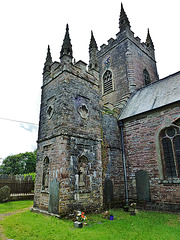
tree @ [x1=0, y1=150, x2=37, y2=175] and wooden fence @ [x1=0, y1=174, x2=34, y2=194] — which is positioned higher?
tree @ [x1=0, y1=150, x2=37, y2=175]

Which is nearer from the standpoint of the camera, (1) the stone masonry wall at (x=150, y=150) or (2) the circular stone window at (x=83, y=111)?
(1) the stone masonry wall at (x=150, y=150)

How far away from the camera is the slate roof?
10.6 meters

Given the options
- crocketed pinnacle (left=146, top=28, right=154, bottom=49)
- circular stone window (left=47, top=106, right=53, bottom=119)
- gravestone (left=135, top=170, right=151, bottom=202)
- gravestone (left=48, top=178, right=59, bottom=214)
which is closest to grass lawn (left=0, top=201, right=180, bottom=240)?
gravestone (left=48, top=178, right=59, bottom=214)

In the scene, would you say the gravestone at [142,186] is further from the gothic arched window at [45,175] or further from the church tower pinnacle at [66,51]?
the church tower pinnacle at [66,51]

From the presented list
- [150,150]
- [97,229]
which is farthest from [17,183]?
[150,150]

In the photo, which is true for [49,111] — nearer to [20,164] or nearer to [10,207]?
[10,207]

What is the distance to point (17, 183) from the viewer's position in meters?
15.3

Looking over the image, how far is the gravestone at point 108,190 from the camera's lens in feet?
33.3

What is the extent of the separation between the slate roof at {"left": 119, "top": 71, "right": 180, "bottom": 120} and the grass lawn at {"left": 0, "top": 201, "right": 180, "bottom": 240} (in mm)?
6384

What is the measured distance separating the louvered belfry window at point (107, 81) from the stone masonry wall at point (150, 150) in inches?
278

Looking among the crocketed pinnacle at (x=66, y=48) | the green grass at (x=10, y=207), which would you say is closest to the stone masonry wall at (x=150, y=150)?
the crocketed pinnacle at (x=66, y=48)

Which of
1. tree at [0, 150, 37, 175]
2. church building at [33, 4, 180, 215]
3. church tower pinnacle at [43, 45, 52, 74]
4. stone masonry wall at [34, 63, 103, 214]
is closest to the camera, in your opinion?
stone masonry wall at [34, 63, 103, 214]

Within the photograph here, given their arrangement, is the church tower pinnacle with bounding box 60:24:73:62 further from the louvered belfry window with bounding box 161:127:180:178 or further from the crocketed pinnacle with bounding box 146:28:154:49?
the crocketed pinnacle with bounding box 146:28:154:49

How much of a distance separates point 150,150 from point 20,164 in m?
45.9
